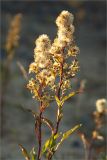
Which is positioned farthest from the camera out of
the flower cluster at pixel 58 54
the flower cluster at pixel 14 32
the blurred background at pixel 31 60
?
the blurred background at pixel 31 60

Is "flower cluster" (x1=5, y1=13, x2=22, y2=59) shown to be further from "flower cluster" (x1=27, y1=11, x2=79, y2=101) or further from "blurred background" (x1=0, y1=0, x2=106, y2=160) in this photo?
"flower cluster" (x1=27, y1=11, x2=79, y2=101)

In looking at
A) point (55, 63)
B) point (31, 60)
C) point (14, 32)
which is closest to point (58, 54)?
point (55, 63)

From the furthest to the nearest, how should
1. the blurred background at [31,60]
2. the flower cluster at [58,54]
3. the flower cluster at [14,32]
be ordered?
the blurred background at [31,60] → the flower cluster at [14,32] → the flower cluster at [58,54]

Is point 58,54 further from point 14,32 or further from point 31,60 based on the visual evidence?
point 31,60

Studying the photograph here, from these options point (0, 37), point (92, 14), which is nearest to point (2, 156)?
point (0, 37)

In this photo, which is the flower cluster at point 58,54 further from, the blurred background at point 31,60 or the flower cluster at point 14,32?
the flower cluster at point 14,32

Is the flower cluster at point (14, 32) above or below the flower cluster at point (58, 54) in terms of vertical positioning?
Answer: above

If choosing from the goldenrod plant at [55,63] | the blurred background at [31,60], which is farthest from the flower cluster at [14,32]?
the goldenrod plant at [55,63]

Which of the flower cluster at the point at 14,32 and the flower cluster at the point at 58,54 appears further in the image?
the flower cluster at the point at 14,32
